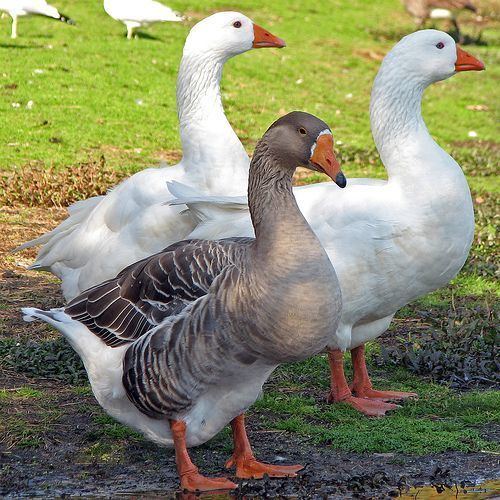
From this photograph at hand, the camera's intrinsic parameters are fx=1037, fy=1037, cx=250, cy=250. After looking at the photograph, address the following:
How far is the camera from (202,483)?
4.62m

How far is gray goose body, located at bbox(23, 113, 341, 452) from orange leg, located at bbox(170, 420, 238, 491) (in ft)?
0.21

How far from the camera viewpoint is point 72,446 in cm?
515

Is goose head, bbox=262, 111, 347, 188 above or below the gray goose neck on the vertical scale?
above

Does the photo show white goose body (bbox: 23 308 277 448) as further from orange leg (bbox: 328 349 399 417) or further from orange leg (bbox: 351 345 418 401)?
orange leg (bbox: 351 345 418 401)

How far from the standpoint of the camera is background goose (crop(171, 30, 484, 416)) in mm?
5527

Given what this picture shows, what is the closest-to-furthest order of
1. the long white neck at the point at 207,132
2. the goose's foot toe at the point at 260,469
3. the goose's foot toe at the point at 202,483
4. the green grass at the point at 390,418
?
the goose's foot toe at the point at 202,483 → the goose's foot toe at the point at 260,469 → the green grass at the point at 390,418 → the long white neck at the point at 207,132

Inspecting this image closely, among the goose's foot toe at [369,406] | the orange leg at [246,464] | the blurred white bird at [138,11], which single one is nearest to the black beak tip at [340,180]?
the orange leg at [246,464]

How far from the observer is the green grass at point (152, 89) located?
11648mm

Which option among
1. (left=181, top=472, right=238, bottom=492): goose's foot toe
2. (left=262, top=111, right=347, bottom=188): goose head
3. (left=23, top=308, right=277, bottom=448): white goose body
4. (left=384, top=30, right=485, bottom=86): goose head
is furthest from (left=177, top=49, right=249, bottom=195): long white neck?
(left=181, top=472, right=238, bottom=492): goose's foot toe

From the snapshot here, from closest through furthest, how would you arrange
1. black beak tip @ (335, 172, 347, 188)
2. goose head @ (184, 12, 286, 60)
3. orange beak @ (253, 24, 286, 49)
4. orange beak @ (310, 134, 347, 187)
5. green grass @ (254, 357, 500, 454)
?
black beak tip @ (335, 172, 347, 188) → orange beak @ (310, 134, 347, 187) → green grass @ (254, 357, 500, 454) → goose head @ (184, 12, 286, 60) → orange beak @ (253, 24, 286, 49)

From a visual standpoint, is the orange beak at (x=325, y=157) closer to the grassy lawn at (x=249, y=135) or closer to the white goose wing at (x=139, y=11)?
the grassy lawn at (x=249, y=135)

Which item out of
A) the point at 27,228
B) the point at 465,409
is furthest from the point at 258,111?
the point at 465,409

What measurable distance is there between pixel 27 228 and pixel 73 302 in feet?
13.0

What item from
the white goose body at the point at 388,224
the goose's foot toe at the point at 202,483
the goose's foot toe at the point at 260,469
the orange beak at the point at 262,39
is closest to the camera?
the goose's foot toe at the point at 202,483
